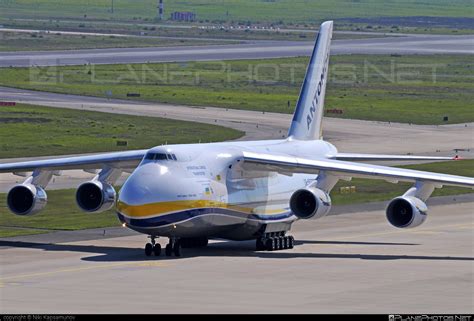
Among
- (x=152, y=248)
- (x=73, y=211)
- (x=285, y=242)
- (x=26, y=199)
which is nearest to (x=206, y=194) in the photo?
(x=152, y=248)

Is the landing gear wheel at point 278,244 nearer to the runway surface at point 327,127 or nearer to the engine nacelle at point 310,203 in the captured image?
the engine nacelle at point 310,203

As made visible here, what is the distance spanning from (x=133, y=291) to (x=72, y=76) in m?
115

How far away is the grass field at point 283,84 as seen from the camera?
449ft

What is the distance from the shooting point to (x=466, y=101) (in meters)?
146

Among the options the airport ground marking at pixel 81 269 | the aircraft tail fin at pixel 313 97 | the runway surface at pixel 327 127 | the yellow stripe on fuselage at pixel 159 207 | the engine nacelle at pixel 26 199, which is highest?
the aircraft tail fin at pixel 313 97

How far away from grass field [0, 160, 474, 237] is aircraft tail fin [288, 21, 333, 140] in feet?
33.2

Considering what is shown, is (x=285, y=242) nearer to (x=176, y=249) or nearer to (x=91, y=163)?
(x=176, y=249)

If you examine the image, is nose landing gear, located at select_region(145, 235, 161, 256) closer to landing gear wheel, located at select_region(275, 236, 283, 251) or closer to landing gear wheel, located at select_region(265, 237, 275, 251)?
landing gear wheel, located at select_region(265, 237, 275, 251)

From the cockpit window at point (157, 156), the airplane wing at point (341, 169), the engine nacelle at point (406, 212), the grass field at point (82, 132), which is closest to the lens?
the engine nacelle at point (406, 212)

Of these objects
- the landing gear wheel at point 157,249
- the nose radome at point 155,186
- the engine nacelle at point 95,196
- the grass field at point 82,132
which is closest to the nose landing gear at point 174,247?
the landing gear wheel at point 157,249

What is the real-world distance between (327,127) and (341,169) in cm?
6399

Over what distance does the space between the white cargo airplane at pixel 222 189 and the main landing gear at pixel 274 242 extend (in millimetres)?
42

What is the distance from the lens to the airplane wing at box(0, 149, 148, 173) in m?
59.1

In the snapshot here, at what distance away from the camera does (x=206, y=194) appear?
55.6 meters
